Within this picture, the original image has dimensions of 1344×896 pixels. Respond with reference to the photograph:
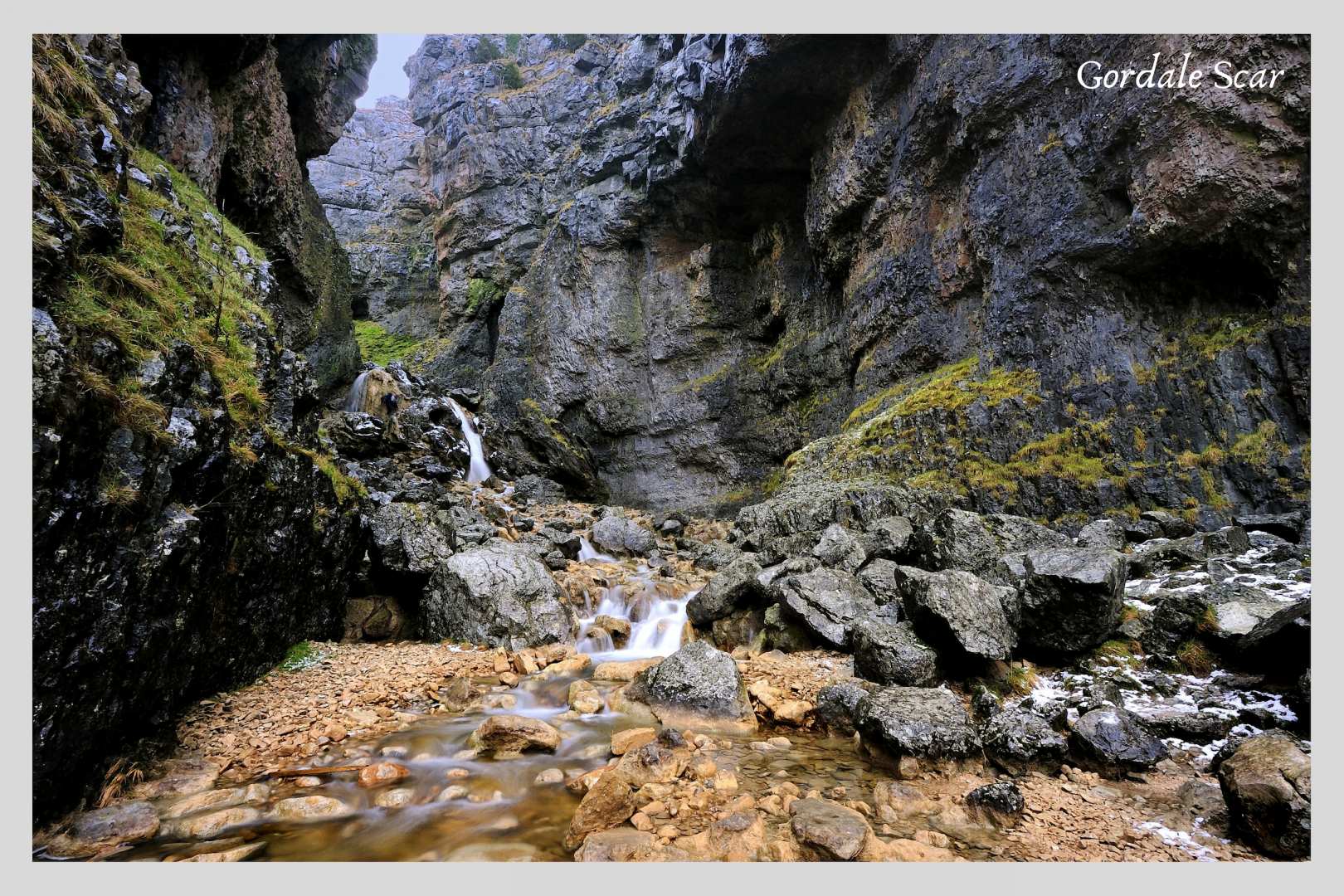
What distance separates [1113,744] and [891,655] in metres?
2.14

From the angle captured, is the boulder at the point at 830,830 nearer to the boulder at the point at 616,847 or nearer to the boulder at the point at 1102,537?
the boulder at the point at 616,847

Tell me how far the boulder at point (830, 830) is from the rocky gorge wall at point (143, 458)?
15.4 feet

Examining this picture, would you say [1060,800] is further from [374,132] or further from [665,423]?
[374,132]

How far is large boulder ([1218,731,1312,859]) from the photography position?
10.8 feet

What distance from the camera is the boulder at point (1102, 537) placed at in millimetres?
8977

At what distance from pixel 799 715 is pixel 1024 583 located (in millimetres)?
2946

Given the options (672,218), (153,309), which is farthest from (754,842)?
(672,218)

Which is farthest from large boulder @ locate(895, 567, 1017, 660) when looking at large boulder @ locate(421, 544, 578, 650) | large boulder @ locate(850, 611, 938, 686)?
large boulder @ locate(421, 544, 578, 650)

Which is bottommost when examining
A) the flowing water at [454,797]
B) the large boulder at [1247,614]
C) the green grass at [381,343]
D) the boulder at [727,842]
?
the flowing water at [454,797]

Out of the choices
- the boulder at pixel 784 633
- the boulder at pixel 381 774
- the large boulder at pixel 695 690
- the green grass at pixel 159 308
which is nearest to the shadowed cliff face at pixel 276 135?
the green grass at pixel 159 308

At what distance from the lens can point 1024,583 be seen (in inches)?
262

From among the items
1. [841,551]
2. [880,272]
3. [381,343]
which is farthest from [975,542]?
[381,343]

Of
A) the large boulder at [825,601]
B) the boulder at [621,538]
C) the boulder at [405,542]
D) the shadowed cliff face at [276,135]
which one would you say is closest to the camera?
the large boulder at [825,601]

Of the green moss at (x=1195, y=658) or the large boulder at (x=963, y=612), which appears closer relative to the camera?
the green moss at (x=1195, y=658)
